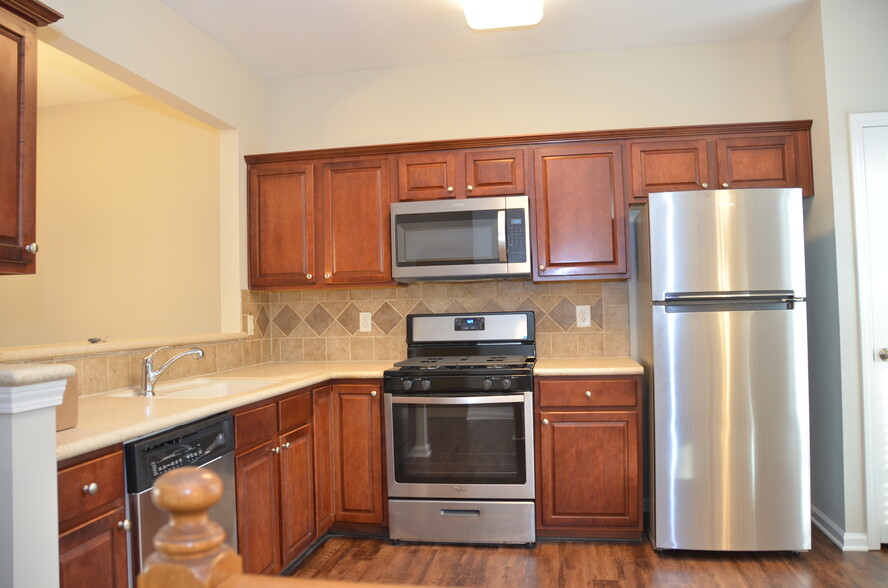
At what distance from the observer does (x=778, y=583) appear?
2.53m

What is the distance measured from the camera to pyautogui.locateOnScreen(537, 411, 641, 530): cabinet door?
2939 millimetres

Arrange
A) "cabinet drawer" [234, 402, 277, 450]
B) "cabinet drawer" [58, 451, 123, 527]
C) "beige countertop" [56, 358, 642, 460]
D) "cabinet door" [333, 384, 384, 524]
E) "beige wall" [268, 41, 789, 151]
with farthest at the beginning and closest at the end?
"beige wall" [268, 41, 789, 151] < "cabinet door" [333, 384, 384, 524] < "cabinet drawer" [234, 402, 277, 450] < "beige countertop" [56, 358, 642, 460] < "cabinet drawer" [58, 451, 123, 527]

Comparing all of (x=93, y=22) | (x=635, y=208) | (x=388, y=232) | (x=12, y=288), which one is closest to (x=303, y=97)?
(x=388, y=232)

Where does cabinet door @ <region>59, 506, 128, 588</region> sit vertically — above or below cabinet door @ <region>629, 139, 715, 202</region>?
below

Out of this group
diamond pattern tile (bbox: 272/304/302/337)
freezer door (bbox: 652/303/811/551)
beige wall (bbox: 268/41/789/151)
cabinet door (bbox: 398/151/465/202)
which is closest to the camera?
freezer door (bbox: 652/303/811/551)

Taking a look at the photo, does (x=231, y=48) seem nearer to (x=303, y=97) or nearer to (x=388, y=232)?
(x=303, y=97)

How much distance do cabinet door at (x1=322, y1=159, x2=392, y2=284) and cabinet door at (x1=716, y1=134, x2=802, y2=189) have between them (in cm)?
172

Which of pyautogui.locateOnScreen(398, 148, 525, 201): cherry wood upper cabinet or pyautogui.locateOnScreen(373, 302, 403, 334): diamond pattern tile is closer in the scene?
pyautogui.locateOnScreen(398, 148, 525, 201): cherry wood upper cabinet

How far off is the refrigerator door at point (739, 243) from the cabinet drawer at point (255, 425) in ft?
5.90

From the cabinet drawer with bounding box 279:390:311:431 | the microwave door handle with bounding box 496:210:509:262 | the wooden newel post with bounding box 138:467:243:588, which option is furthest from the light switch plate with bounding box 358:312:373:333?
the wooden newel post with bounding box 138:467:243:588

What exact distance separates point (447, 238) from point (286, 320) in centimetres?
119

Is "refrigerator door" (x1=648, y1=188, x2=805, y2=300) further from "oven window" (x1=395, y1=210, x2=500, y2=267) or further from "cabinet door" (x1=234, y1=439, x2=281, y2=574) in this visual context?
"cabinet door" (x1=234, y1=439, x2=281, y2=574)

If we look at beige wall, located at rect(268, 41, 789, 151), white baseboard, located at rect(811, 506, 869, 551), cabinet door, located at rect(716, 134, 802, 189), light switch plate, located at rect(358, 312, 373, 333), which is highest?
beige wall, located at rect(268, 41, 789, 151)

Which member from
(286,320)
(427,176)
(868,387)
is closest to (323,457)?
(286,320)
